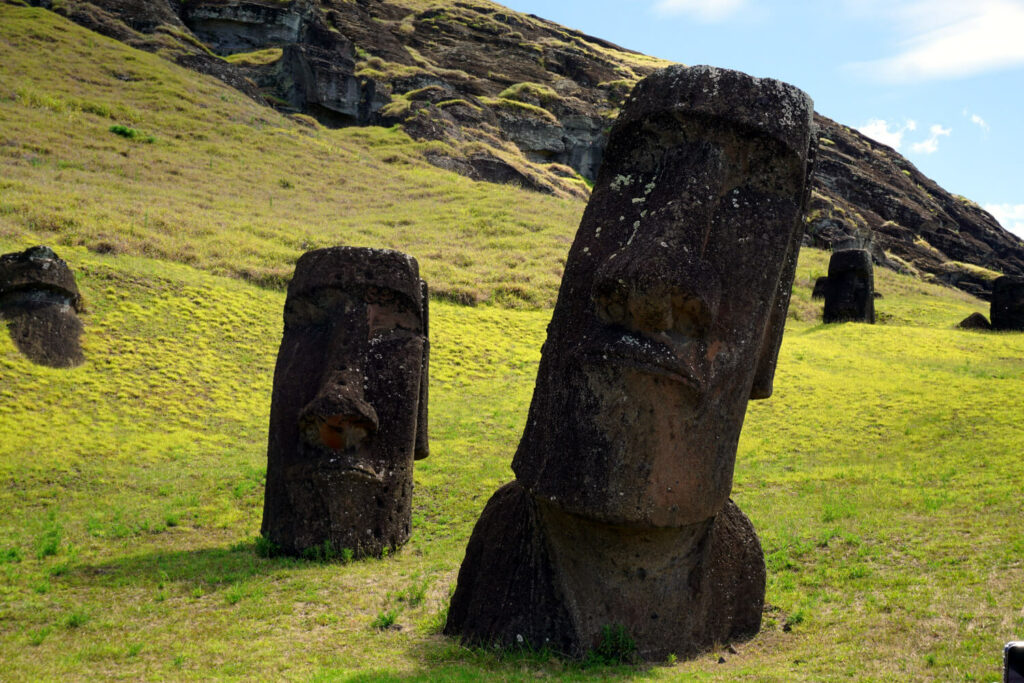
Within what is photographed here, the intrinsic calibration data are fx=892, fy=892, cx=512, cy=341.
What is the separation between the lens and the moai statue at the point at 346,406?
9.07m

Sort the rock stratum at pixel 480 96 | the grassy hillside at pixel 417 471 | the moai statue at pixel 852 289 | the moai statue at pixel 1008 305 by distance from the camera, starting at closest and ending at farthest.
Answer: the grassy hillside at pixel 417 471 → the moai statue at pixel 1008 305 → the moai statue at pixel 852 289 → the rock stratum at pixel 480 96

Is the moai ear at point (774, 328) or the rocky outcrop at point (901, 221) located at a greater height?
the rocky outcrop at point (901, 221)

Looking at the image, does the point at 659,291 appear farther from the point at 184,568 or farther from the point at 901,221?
the point at 901,221

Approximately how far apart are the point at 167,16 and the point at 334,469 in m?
65.2

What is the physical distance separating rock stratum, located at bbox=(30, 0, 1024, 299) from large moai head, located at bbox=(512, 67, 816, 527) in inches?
1882

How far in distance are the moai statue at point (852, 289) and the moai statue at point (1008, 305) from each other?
3.40 meters

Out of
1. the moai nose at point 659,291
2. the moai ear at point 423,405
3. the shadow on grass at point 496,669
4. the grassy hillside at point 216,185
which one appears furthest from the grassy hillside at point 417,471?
the moai nose at point 659,291

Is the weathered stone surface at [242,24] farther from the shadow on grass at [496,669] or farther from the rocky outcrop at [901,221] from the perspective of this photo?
the shadow on grass at [496,669]

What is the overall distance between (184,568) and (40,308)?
9667mm

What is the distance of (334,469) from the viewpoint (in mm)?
9047

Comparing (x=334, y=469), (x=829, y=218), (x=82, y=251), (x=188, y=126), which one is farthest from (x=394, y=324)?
(x=829, y=218)

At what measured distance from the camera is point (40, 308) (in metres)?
16.3

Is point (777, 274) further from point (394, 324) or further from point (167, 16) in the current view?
point (167, 16)

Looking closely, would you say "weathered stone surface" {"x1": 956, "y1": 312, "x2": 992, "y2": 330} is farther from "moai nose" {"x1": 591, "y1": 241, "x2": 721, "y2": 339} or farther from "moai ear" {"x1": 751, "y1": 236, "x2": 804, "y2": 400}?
"moai nose" {"x1": 591, "y1": 241, "x2": 721, "y2": 339}
